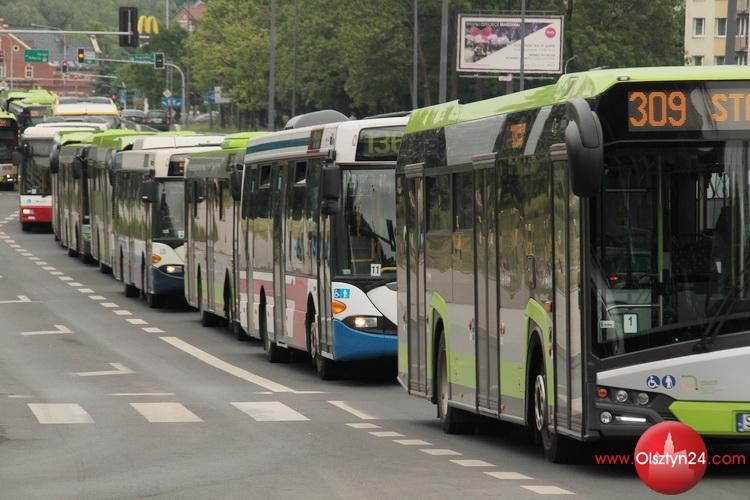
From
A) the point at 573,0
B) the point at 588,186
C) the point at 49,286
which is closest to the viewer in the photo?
the point at 588,186

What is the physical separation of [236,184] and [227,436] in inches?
497

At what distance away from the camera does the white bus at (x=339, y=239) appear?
22.5 m

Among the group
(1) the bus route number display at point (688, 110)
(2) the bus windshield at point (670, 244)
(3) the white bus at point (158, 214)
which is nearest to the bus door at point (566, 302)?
(2) the bus windshield at point (670, 244)

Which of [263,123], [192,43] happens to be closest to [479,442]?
[192,43]

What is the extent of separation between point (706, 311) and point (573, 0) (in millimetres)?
87245

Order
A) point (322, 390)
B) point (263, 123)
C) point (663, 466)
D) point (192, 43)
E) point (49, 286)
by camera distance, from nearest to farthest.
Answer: point (663, 466) → point (322, 390) → point (49, 286) → point (192, 43) → point (263, 123)

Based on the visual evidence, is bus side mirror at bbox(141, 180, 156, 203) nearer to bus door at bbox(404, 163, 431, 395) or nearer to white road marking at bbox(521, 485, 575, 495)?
bus door at bbox(404, 163, 431, 395)

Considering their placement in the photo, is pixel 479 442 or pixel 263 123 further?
pixel 263 123

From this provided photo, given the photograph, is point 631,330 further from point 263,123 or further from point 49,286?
point 263,123

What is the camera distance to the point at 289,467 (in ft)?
46.8

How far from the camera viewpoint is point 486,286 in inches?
617

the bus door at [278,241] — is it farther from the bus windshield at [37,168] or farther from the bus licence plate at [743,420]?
the bus windshield at [37,168]

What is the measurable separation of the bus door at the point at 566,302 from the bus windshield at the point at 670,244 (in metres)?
0.21

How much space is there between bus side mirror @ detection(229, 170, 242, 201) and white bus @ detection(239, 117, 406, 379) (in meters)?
3.80
